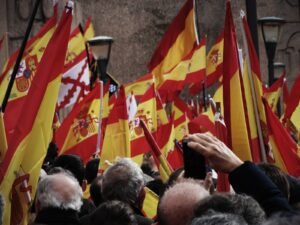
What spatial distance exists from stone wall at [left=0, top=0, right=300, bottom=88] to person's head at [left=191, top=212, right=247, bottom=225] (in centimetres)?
2275

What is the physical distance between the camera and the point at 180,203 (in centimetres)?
503

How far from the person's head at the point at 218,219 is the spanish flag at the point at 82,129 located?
724 centimetres

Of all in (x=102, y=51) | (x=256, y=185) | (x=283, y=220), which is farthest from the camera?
(x=102, y=51)

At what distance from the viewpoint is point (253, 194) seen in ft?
15.7

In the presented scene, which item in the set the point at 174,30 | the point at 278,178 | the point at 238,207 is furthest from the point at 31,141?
the point at 174,30

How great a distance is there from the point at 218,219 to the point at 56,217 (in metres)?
1.87

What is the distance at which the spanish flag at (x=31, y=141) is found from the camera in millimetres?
7223

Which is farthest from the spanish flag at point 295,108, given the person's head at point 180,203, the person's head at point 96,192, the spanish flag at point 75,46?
the person's head at point 180,203

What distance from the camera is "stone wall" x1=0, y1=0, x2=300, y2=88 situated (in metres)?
27.7

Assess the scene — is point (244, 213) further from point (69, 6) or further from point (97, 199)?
point (69, 6)

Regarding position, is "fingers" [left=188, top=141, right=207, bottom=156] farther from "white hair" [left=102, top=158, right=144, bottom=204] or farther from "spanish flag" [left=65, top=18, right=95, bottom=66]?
"spanish flag" [left=65, top=18, right=95, bottom=66]

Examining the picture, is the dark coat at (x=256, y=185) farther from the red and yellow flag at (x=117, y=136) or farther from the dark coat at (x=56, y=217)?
the red and yellow flag at (x=117, y=136)

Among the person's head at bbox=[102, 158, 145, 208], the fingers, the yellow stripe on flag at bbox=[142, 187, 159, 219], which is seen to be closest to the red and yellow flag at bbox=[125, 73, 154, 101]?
the yellow stripe on flag at bbox=[142, 187, 159, 219]

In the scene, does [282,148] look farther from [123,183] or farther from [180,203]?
[180,203]
